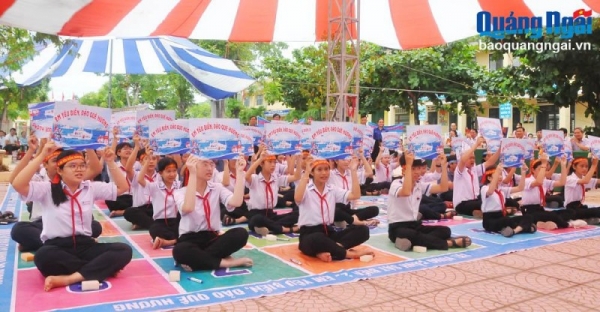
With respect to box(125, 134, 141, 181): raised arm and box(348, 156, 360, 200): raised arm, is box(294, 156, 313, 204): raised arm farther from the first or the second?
box(125, 134, 141, 181): raised arm

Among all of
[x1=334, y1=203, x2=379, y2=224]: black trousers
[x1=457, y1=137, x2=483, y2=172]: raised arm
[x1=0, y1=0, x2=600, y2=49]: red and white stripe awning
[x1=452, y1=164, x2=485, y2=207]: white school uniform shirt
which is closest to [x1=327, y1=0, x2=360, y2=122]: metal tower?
[x1=0, y1=0, x2=600, y2=49]: red and white stripe awning

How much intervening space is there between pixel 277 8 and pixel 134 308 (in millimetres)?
6496

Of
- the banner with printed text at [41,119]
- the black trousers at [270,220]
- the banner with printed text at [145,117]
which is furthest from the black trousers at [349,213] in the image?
the banner with printed text at [41,119]

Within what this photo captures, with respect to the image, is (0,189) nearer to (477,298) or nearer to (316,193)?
(316,193)

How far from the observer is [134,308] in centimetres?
339

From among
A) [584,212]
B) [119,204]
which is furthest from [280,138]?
[584,212]

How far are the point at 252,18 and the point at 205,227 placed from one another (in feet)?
17.4

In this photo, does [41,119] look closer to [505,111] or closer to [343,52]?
[343,52]

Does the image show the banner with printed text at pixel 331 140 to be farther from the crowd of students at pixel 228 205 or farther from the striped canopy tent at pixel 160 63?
the striped canopy tent at pixel 160 63

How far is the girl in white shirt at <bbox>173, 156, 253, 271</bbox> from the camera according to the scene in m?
4.26

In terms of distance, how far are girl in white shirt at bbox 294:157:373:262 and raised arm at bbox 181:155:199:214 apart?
42.1 inches

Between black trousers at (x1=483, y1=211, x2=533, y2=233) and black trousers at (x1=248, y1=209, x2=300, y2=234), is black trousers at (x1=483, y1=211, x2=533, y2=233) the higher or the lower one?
the lower one

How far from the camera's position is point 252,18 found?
8852mm

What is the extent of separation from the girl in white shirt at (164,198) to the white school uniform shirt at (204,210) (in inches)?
39.3
